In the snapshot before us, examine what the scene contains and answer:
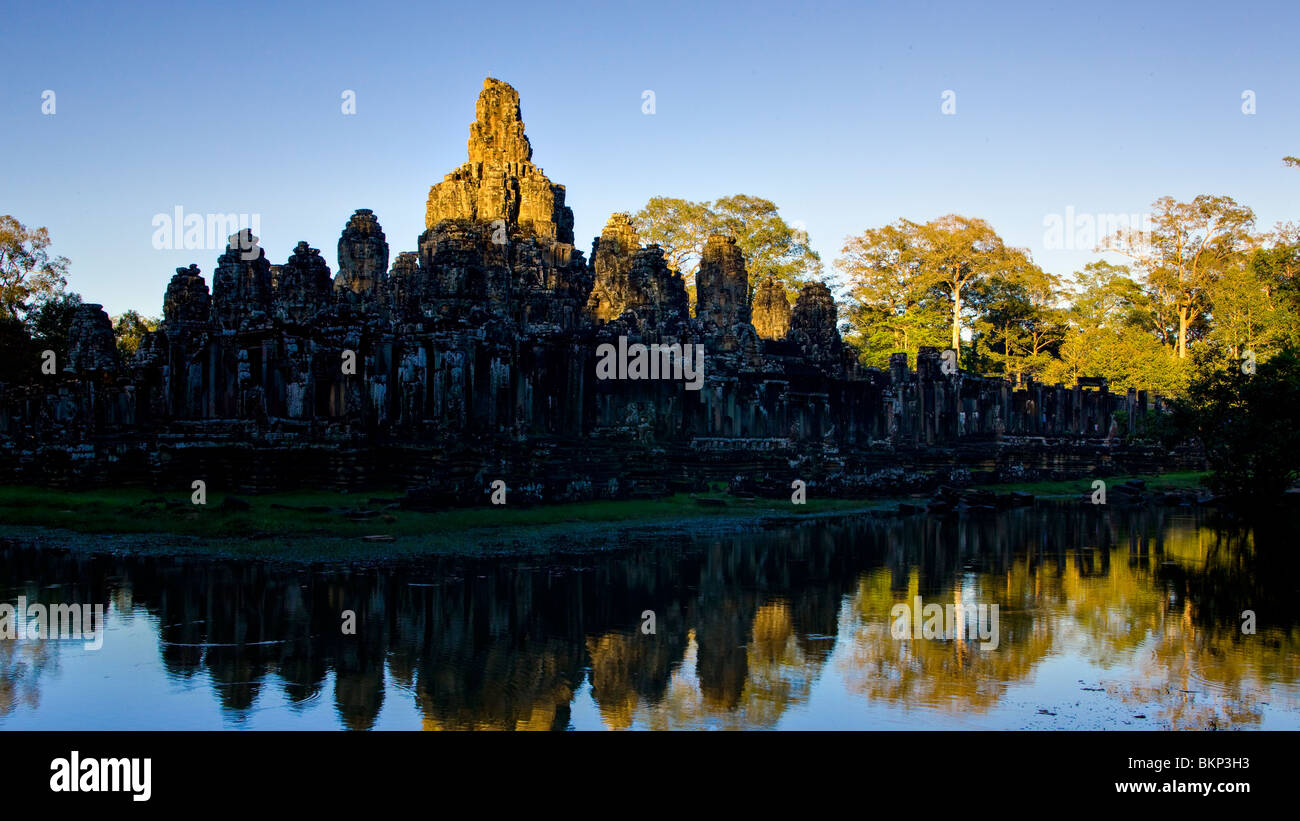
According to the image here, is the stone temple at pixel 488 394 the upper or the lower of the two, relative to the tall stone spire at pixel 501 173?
lower

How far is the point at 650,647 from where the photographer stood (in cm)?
1163

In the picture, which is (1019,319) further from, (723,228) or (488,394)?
(488,394)

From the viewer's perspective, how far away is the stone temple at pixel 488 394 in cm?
2544

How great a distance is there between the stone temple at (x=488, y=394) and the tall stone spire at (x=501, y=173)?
13.6 feet

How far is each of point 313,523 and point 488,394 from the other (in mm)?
8952

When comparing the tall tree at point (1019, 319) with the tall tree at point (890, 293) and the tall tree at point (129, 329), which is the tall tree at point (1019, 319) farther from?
the tall tree at point (129, 329)

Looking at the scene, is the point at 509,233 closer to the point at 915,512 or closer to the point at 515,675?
the point at 915,512

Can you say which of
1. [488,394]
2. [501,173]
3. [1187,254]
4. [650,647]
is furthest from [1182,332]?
[650,647]

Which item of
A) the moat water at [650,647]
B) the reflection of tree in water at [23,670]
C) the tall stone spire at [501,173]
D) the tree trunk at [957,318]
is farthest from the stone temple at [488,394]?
the tree trunk at [957,318]

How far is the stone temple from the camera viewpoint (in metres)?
25.4

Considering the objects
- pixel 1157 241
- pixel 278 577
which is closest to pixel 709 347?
pixel 278 577

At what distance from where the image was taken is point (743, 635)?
12.4 metres
